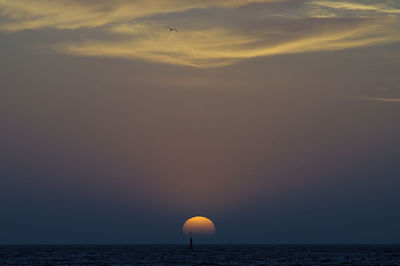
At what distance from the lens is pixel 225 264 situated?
154 metres

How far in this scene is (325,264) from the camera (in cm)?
15450

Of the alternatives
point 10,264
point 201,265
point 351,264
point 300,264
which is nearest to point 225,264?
point 201,265

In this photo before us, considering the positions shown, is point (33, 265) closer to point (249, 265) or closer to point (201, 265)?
point (201, 265)

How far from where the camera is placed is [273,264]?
151 metres

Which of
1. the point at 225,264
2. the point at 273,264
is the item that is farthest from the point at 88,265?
the point at 273,264

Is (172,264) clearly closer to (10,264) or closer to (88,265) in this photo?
(88,265)

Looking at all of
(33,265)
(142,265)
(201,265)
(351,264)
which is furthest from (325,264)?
(33,265)

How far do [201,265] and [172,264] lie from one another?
27.2 ft

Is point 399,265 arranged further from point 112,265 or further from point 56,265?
point 56,265

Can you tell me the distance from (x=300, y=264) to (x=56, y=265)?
57.8m

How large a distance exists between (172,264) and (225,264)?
505 inches

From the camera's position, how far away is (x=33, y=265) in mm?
152000

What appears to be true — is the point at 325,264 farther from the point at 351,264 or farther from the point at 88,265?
the point at 88,265

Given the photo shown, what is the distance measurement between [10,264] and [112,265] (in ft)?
89.3
